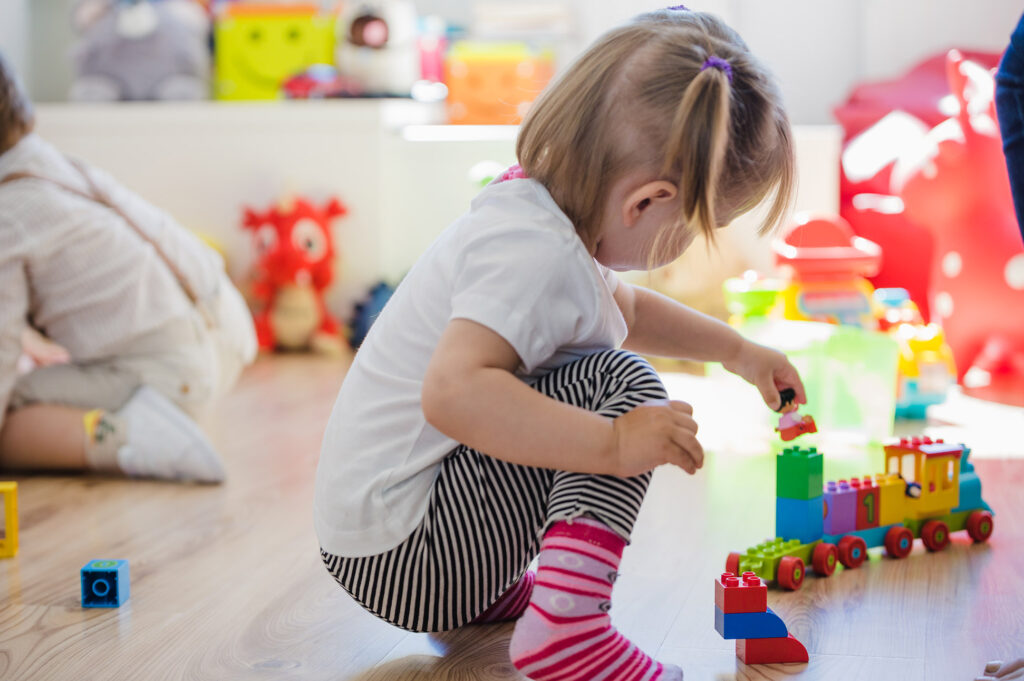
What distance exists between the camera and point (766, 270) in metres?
2.42

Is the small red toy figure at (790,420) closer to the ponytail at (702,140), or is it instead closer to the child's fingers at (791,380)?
the child's fingers at (791,380)

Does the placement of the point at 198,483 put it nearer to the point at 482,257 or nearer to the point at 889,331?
the point at 482,257

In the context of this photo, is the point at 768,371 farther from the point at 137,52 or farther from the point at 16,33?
the point at 16,33

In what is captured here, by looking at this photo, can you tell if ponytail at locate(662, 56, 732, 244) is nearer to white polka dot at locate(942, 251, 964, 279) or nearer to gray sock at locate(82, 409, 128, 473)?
gray sock at locate(82, 409, 128, 473)

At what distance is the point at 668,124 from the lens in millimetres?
748

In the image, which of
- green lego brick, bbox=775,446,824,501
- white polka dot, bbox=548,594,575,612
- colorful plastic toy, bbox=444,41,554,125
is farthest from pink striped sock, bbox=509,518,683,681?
colorful plastic toy, bbox=444,41,554,125

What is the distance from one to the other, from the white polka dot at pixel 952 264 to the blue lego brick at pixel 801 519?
1.16 metres

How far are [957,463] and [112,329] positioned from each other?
3.42ft

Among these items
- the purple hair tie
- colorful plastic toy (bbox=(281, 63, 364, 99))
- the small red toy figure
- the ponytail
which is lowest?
colorful plastic toy (bbox=(281, 63, 364, 99))

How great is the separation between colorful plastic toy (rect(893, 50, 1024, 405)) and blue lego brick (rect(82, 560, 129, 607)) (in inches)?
58.5

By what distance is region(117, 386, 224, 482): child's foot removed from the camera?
56.2 inches

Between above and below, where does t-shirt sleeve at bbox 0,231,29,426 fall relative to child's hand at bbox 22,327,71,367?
above

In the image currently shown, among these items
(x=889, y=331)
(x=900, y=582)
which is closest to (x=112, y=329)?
(x=900, y=582)

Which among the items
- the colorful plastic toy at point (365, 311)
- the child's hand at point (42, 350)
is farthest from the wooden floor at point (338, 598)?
the colorful plastic toy at point (365, 311)
